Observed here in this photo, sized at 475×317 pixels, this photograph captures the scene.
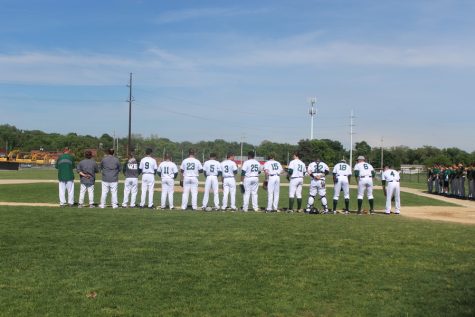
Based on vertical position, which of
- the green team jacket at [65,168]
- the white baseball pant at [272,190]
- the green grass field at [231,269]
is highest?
the green team jacket at [65,168]

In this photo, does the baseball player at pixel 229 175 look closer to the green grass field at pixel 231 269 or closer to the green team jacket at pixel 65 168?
the green grass field at pixel 231 269

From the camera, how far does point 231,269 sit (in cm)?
710

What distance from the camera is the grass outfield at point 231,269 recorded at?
5566 mm

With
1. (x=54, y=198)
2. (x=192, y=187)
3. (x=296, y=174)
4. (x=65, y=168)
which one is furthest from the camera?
(x=54, y=198)

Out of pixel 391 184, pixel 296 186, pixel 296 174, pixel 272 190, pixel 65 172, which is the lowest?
pixel 272 190

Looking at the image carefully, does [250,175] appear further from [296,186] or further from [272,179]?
[296,186]

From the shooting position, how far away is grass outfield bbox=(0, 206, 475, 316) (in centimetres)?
557

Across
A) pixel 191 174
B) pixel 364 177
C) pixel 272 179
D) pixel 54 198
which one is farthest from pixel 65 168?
pixel 364 177

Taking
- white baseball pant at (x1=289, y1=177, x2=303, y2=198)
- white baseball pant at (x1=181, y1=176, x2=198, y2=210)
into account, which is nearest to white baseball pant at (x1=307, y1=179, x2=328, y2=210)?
white baseball pant at (x1=289, y1=177, x2=303, y2=198)

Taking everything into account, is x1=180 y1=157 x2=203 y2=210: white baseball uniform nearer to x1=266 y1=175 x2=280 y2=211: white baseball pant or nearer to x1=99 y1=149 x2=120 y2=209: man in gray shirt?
x1=99 y1=149 x2=120 y2=209: man in gray shirt

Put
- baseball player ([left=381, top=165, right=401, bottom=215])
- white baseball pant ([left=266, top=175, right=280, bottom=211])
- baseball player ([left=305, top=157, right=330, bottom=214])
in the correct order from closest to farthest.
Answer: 1. baseball player ([left=305, top=157, right=330, bottom=214])
2. white baseball pant ([left=266, top=175, right=280, bottom=211])
3. baseball player ([left=381, top=165, right=401, bottom=215])

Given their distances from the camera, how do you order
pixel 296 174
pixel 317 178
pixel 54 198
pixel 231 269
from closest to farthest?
pixel 231 269, pixel 317 178, pixel 296 174, pixel 54 198

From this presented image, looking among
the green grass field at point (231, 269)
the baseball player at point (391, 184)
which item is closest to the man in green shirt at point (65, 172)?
the green grass field at point (231, 269)

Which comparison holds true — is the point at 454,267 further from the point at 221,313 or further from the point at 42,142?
the point at 42,142
